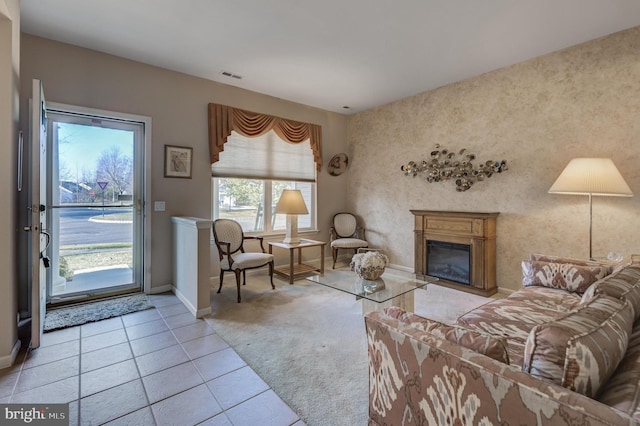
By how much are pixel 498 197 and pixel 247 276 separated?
12.0ft

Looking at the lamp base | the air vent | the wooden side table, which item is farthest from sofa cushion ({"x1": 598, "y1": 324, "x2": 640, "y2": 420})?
the air vent

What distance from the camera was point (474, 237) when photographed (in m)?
3.81

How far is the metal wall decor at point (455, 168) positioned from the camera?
3.87m

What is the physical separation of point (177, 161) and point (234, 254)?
1416mm

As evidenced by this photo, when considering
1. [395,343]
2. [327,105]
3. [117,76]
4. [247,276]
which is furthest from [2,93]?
[327,105]

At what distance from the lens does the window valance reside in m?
4.11

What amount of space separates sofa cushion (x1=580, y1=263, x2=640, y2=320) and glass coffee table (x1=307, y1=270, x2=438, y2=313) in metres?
1.20

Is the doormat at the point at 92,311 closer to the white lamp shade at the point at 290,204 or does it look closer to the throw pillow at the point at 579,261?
the white lamp shade at the point at 290,204

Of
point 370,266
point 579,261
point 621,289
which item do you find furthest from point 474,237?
point 621,289

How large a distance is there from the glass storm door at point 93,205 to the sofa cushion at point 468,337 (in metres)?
3.61

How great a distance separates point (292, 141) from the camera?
16.2ft

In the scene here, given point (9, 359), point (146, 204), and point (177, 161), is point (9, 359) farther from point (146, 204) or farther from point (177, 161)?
point (177, 161)

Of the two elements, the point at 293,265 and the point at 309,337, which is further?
the point at 293,265

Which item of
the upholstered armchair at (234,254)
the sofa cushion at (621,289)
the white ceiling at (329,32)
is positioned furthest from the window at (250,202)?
the sofa cushion at (621,289)
